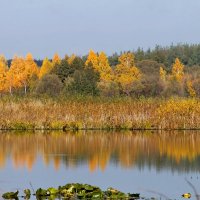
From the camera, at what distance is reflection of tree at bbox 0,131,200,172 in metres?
18.9

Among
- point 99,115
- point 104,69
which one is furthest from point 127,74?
point 99,115

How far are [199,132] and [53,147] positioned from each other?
822 centimetres

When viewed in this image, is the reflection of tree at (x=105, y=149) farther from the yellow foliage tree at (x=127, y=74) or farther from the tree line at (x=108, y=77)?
the yellow foliage tree at (x=127, y=74)

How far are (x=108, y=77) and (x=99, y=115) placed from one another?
143 ft

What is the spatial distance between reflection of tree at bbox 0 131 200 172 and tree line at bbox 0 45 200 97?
1872 centimetres

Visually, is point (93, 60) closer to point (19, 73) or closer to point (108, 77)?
point (108, 77)

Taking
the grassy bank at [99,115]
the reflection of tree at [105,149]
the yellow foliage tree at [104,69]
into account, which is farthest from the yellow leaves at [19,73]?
the reflection of tree at [105,149]

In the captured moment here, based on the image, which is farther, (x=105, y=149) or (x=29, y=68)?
(x=29, y=68)

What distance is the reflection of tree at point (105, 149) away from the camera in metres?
18.9

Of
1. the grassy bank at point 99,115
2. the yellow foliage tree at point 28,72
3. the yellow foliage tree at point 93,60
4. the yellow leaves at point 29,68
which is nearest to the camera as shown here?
the grassy bank at point 99,115

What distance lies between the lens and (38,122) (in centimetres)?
3003

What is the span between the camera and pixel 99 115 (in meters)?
30.4

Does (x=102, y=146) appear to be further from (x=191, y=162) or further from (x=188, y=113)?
(x=188, y=113)

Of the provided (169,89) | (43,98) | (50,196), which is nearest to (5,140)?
(43,98)
